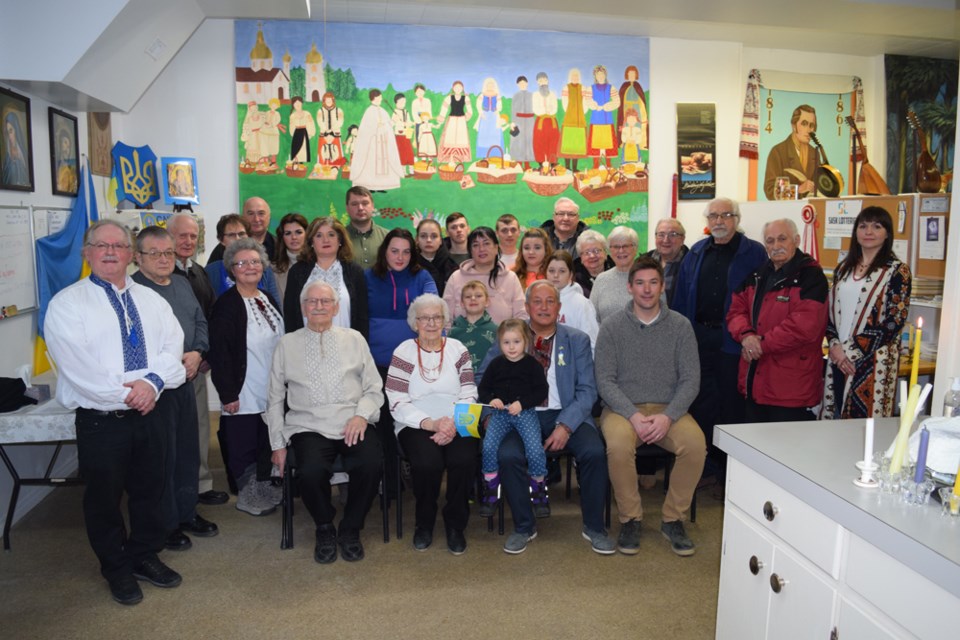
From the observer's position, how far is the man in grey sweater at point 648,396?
129 inches

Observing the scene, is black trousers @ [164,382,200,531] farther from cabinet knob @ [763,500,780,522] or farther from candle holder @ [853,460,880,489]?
candle holder @ [853,460,880,489]

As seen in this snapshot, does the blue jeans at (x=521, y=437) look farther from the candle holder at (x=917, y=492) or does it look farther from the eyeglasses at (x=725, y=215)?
the candle holder at (x=917, y=492)

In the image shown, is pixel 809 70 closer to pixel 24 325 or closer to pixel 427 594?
pixel 427 594

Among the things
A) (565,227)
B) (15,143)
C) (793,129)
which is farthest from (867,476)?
(793,129)

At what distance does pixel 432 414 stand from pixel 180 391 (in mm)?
1146

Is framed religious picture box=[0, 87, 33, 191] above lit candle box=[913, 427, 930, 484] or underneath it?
above

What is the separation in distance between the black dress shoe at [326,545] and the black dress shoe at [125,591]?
0.73 meters

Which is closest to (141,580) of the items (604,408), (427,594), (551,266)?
(427,594)

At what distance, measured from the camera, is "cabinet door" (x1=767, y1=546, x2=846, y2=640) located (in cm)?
168

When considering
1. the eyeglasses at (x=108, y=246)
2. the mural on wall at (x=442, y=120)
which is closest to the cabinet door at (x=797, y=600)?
the eyeglasses at (x=108, y=246)

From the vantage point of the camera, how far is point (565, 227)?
14.9 feet

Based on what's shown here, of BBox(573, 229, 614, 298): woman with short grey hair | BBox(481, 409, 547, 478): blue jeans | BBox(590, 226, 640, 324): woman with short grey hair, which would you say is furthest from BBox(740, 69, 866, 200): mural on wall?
BBox(481, 409, 547, 478): blue jeans

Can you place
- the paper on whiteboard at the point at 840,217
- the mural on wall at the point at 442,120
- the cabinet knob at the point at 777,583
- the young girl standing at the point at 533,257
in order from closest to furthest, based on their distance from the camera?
the cabinet knob at the point at 777,583 → the young girl standing at the point at 533,257 → the paper on whiteboard at the point at 840,217 → the mural on wall at the point at 442,120

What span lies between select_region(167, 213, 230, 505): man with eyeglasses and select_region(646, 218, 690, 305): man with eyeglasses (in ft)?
8.41
